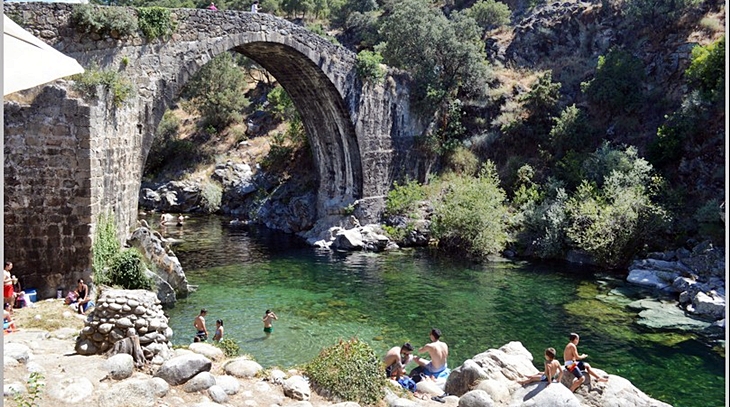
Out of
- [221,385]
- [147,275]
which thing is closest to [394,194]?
[147,275]

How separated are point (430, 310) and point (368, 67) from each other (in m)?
11.8

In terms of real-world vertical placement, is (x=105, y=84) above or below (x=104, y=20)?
below

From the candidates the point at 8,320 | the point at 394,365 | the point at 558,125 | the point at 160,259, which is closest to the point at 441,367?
the point at 394,365

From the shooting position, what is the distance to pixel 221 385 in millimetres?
7004

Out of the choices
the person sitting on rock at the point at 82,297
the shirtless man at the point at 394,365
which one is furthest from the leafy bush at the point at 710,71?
the person sitting on rock at the point at 82,297

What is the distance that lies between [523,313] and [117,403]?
10498 mm

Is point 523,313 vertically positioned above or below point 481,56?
below

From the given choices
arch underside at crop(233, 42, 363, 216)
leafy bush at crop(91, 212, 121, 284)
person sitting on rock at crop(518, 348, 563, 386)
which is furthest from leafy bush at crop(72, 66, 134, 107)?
person sitting on rock at crop(518, 348, 563, 386)

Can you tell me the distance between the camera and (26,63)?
496 centimetres

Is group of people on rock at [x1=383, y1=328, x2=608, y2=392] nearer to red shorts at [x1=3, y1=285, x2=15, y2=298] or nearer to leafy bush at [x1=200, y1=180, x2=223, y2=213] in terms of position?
red shorts at [x1=3, y1=285, x2=15, y2=298]

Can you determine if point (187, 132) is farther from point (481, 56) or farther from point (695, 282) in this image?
point (695, 282)

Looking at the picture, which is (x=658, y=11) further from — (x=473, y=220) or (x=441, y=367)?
(x=441, y=367)

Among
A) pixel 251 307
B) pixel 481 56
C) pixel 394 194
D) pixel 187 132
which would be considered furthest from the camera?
pixel 187 132

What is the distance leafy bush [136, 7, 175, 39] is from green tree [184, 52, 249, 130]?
21.3m
